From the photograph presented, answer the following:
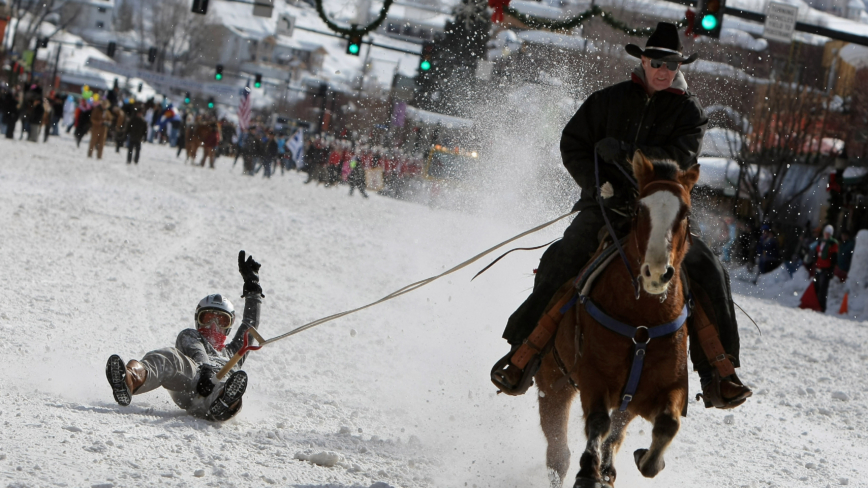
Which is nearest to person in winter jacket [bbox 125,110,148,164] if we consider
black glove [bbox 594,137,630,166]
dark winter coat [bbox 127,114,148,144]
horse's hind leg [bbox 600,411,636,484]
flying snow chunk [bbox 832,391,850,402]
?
dark winter coat [bbox 127,114,148,144]

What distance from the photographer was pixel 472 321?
10570 millimetres

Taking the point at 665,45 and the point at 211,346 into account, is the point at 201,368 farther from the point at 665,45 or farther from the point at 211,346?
the point at 665,45

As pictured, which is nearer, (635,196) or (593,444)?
(593,444)

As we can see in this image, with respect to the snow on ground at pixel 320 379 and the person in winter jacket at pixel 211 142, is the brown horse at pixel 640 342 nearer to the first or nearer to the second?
the snow on ground at pixel 320 379

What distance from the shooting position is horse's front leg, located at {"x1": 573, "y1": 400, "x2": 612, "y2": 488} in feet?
15.0

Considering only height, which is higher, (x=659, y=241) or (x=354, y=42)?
Result: (x=354, y=42)

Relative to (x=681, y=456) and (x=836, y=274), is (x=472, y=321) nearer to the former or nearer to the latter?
(x=681, y=456)

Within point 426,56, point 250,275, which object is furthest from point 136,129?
point 250,275

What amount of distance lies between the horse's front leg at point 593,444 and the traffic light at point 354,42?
19649 millimetres

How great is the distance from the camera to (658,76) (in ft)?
17.5

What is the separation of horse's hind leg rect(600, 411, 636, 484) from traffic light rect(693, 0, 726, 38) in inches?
517

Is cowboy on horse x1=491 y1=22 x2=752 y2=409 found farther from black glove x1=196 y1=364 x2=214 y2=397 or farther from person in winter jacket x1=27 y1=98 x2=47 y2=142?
person in winter jacket x1=27 y1=98 x2=47 y2=142

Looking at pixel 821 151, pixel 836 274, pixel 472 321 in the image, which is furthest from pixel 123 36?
pixel 472 321

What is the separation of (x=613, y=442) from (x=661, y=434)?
18.0 inches
